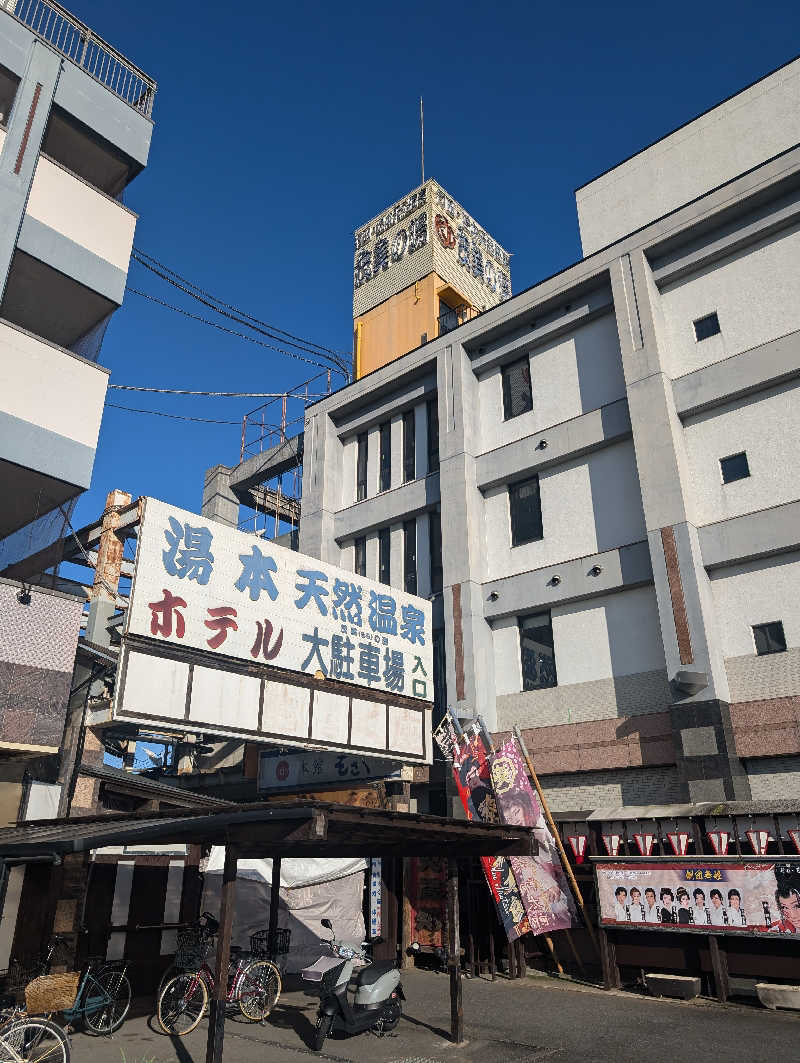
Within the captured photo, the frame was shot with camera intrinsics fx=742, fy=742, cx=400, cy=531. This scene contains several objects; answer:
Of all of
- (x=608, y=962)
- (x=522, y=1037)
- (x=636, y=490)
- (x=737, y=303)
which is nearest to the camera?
(x=522, y=1037)

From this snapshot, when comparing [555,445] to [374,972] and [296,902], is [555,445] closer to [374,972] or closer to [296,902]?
[296,902]

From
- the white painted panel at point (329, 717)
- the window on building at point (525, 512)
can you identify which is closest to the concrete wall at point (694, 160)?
the window on building at point (525, 512)

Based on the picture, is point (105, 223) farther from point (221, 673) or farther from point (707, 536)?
point (707, 536)

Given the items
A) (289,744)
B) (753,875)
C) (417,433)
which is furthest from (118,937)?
Result: (417,433)

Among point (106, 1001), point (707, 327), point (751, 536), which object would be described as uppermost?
point (707, 327)

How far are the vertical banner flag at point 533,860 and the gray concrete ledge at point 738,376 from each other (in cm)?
1288

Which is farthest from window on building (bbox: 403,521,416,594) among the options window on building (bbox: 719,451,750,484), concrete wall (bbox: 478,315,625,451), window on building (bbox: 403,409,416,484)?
window on building (bbox: 719,451,750,484)

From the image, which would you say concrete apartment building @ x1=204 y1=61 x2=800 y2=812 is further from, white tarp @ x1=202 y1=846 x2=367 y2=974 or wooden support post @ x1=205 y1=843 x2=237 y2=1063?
wooden support post @ x1=205 y1=843 x2=237 y2=1063

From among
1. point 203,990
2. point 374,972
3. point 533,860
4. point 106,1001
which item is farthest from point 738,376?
point 106,1001

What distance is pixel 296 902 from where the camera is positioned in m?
20.5

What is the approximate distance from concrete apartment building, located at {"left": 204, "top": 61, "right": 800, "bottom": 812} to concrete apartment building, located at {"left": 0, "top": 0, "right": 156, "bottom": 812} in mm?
13563

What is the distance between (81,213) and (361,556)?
669 inches

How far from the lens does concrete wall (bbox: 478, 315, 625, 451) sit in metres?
26.7

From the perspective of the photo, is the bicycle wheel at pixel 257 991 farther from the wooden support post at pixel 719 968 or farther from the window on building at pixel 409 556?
the window on building at pixel 409 556
